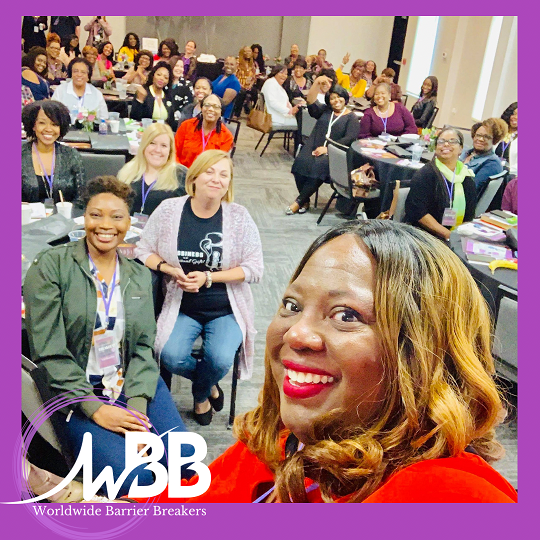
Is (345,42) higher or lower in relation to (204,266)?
higher

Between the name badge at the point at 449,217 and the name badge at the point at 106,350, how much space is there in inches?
88.5

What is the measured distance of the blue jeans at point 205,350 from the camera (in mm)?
2436

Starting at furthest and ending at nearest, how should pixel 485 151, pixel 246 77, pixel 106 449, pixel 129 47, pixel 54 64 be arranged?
pixel 129 47
pixel 246 77
pixel 54 64
pixel 485 151
pixel 106 449

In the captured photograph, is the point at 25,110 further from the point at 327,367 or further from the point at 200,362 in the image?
the point at 327,367

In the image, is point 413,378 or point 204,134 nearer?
point 413,378

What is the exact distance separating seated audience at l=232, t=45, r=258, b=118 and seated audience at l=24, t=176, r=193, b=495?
6.53m

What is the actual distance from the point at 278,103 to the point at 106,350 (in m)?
6.27

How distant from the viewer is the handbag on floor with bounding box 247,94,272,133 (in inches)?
294

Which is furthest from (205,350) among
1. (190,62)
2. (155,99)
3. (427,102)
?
(190,62)

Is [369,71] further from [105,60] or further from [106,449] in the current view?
[106,449]

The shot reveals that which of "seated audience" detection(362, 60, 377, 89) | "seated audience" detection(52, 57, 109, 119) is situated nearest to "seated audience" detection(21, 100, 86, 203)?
"seated audience" detection(52, 57, 109, 119)

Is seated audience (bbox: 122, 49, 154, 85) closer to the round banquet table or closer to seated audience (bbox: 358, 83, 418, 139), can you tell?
seated audience (bbox: 358, 83, 418, 139)

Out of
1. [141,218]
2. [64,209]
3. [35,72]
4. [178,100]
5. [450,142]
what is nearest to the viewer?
[64,209]

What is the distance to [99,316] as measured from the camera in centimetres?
187
